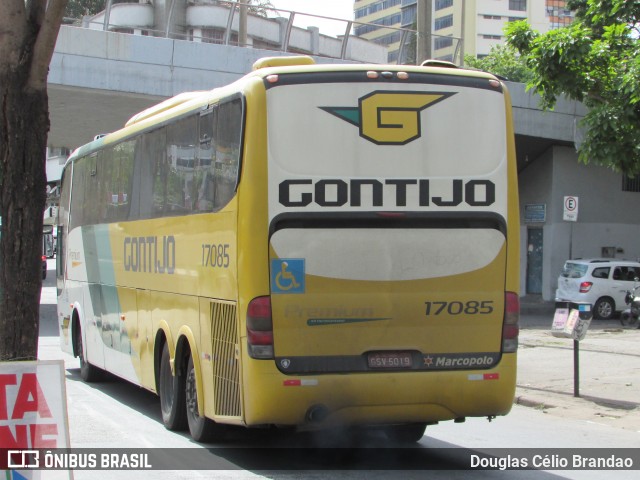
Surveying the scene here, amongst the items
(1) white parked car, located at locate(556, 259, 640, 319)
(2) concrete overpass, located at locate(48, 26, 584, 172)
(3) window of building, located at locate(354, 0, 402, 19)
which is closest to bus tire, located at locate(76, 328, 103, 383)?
(2) concrete overpass, located at locate(48, 26, 584, 172)

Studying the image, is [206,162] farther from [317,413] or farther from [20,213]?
[20,213]

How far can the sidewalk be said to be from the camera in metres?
12.6

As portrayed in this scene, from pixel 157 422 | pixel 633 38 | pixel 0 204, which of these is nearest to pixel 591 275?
pixel 633 38

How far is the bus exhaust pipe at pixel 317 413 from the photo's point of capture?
801 cm

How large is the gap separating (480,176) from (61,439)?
435cm

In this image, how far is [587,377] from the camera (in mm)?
15328

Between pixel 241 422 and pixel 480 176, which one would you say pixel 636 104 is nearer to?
pixel 480 176

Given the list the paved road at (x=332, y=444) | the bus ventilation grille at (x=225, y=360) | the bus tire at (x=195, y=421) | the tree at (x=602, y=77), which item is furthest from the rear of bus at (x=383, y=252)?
the tree at (x=602, y=77)

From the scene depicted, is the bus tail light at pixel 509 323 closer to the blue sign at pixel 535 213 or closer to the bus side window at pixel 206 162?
the bus side window at pixel 206 162

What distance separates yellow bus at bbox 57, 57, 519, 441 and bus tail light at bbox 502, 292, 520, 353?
0.01 meters

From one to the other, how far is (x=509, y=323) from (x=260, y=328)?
2264 millimetres

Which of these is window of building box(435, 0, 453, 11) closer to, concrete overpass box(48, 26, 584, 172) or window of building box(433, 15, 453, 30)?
window of building box(433, 15, 453, 30)

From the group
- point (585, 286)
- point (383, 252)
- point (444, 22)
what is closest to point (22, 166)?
point (383, 252)

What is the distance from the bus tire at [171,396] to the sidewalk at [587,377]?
5.20 meters
